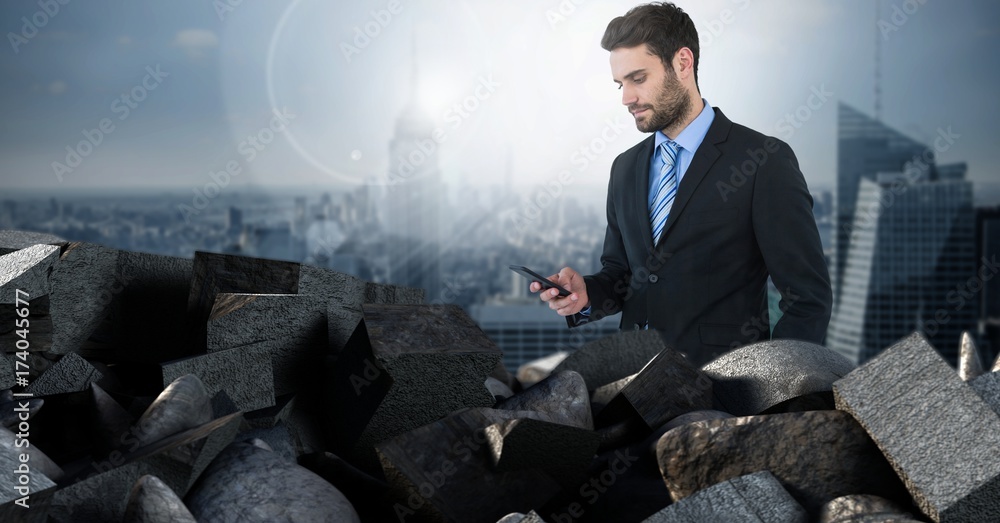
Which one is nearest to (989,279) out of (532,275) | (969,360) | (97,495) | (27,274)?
(969,360)

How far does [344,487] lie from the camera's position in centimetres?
204

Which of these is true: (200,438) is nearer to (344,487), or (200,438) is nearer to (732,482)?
(344,487)

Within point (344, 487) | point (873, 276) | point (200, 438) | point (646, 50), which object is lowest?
point (873, 276)

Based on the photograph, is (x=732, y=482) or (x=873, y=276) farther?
(x=873, y=276)

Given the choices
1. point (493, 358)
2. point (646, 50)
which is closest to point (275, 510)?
point (493, 358)

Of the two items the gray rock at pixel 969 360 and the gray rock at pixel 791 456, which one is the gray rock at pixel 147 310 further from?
the gray rock at pixel 969 360

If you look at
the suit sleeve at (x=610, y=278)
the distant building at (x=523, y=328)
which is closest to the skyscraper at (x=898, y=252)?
the distant building at (x=523, y=328)

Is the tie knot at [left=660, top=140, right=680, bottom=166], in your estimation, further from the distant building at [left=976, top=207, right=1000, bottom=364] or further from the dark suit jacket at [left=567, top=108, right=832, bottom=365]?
the distant building at [left=976, top=207, right=1000, bottom=364]

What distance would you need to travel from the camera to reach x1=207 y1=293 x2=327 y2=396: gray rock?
234 centimetres

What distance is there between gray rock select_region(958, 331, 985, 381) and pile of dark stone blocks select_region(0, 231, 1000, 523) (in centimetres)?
1

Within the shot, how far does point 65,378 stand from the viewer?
230 cm

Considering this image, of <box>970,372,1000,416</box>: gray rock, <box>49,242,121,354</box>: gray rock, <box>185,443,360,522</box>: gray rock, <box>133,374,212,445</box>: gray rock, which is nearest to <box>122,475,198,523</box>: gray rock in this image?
<box>185,443,360,522</box>: gray rock

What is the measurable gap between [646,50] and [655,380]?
Answer: 1.94 meters

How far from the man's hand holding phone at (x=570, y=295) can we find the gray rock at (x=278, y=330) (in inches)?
45.1
